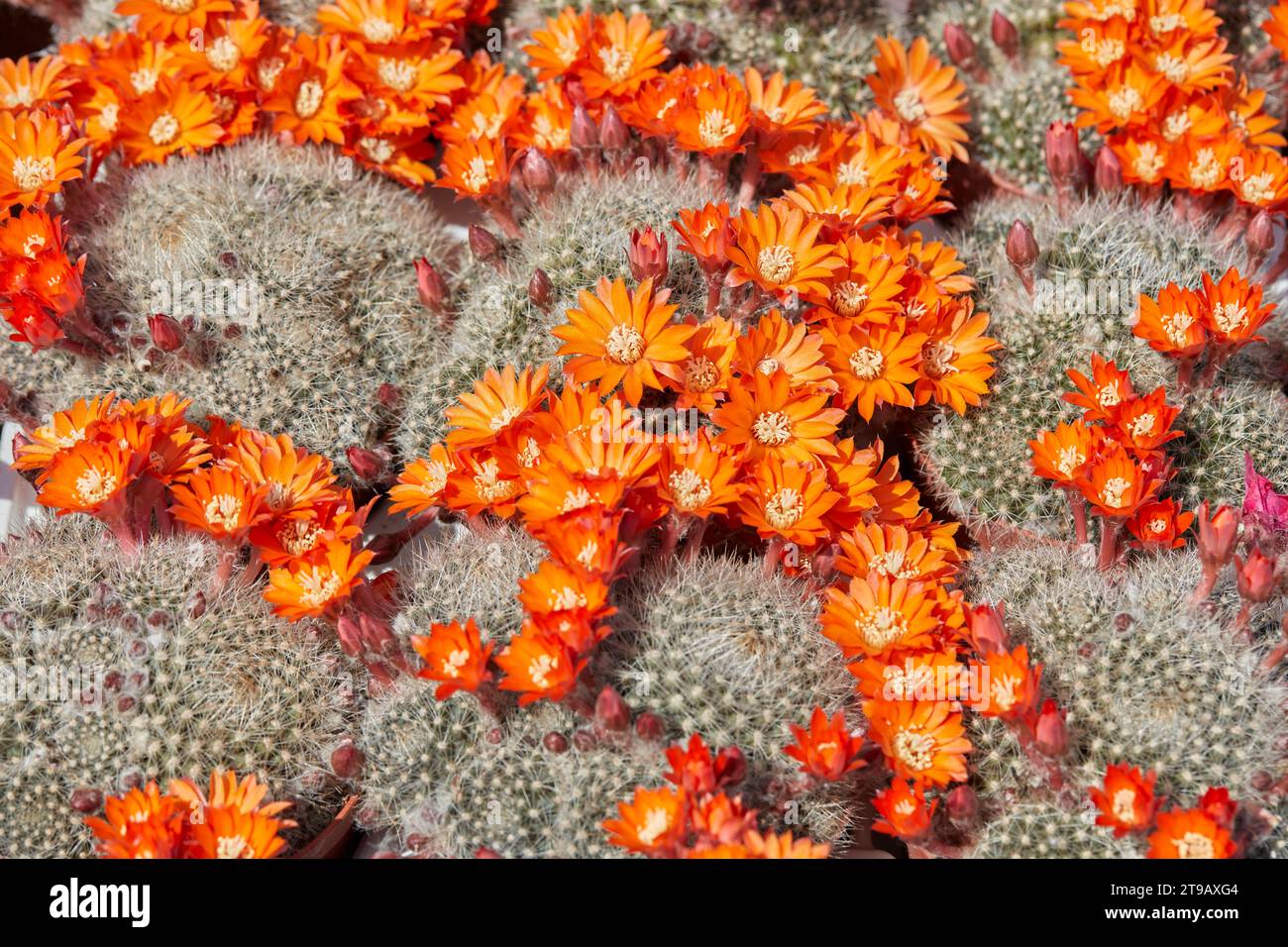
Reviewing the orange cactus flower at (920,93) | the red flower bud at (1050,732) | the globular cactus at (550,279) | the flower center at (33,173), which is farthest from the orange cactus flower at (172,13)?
the red flower bud at (1050,732)

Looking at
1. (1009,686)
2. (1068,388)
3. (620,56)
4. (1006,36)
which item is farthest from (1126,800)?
(1006,36)

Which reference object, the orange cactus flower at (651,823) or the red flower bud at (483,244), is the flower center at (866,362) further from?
the orange cactus flower at (651,823)

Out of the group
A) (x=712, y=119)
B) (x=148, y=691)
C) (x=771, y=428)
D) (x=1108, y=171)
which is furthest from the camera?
(x=1108, y=171)

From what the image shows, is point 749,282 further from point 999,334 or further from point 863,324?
point 999,334

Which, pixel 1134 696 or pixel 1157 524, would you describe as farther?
pixel 1157 524

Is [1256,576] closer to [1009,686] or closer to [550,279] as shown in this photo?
[1009,686]
